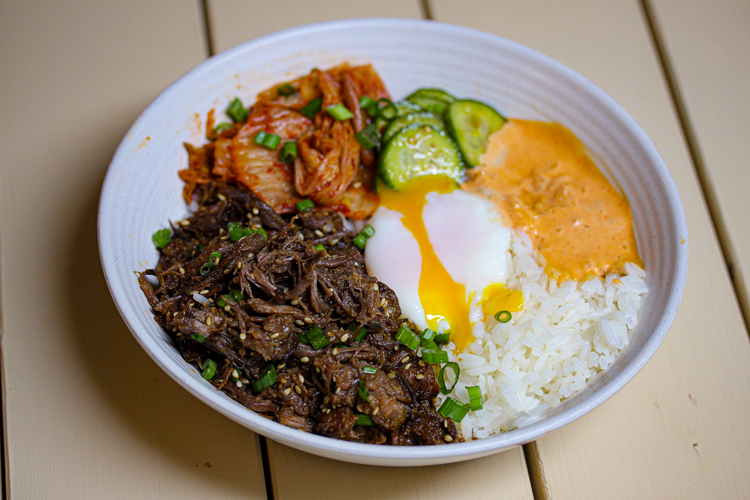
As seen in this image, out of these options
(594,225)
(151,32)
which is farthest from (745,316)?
(151,32)

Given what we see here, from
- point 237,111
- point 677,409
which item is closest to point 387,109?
point 237,111

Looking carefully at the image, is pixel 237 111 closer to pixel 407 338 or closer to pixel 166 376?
pixel 166 376

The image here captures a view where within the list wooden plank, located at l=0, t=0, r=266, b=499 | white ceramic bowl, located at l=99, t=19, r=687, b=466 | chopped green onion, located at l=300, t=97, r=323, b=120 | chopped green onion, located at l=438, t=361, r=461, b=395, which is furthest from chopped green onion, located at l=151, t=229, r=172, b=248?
chopped green onion, located at l=438, t=361, r=461, b=395

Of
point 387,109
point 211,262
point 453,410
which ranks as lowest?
point 453,410

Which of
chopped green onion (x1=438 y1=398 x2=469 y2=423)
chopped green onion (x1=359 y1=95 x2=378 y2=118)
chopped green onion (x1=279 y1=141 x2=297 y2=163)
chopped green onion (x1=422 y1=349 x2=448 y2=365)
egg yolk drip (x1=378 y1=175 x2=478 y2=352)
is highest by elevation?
chopped green onion (x1=359 y1=95 x2=378 y2=118)

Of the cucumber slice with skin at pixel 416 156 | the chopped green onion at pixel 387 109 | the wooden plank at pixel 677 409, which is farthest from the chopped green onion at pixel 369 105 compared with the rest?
the wooden plank at pixel 677 409

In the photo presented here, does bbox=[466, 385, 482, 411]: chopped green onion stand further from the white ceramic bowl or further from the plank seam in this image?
the plank seam

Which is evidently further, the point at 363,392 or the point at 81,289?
the point at 81,289

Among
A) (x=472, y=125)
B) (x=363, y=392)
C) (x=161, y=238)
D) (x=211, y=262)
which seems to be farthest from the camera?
(x=472, y=125)
